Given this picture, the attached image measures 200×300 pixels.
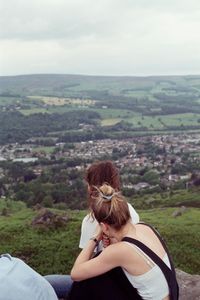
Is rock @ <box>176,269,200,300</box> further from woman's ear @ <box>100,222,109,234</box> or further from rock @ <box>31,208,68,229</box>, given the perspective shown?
rock @ <box>31,208,68,229</box>

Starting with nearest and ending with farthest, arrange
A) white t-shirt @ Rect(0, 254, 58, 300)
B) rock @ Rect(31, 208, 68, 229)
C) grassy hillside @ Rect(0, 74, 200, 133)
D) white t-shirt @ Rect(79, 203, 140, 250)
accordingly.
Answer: white t-shirt @ Rect(0, 254, 58, 300), white t-shirt @ Rect(79, 203, 140, 250), rock @ Rect(31, 208, 68, 229), grassy hillside @ Rect(0, 74, 200, 133)

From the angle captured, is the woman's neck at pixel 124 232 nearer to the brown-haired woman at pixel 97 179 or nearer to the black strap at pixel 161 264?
the black strap at pixel 161 264

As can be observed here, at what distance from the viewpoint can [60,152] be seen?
83062 mm

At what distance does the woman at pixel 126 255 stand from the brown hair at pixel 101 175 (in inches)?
41.8

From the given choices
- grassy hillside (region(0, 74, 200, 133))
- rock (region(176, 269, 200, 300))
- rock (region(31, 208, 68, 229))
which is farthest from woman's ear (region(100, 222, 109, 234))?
grassy hillside (region(0, 74, 200, 133))

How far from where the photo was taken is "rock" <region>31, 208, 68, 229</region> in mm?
14711

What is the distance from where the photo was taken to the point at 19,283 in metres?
3.95

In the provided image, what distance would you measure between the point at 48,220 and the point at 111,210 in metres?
10.6

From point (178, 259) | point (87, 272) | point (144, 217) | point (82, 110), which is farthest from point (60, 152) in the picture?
point (87, 272)

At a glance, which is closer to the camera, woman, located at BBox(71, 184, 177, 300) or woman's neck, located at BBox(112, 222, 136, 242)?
woman, located at BBox(71, 184, 177, 300)

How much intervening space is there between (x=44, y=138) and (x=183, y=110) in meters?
42.3

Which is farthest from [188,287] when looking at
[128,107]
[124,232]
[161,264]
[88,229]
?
[128,107]

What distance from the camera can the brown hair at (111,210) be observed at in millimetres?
4566

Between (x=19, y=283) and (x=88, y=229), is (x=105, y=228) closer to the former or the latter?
(x=19, y=283)
